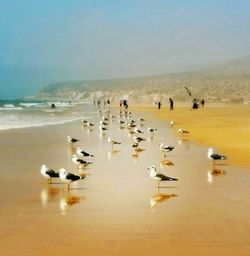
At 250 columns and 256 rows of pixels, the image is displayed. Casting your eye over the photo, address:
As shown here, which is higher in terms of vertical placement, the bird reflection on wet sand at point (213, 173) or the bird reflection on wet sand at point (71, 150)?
the bird reflection on wet sand at point (213, 173)

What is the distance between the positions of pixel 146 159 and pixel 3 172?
227 inches

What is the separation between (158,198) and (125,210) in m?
1.60

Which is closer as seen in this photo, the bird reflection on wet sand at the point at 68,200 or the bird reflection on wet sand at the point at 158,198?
the bird reflection on wet sand at the point at 68,200

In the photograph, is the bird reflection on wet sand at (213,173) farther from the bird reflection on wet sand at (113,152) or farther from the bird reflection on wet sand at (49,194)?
the bird reflection on wet sand at (113,152)

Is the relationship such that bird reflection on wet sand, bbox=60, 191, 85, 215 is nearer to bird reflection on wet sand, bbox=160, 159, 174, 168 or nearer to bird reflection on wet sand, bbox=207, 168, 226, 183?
bird reflection on wet sand, bbox=207, 168, 226, 183

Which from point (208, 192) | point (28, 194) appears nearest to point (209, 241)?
point (208, 192)

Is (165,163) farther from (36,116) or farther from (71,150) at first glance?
(36,116)

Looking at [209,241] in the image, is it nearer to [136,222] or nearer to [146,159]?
[136,222]

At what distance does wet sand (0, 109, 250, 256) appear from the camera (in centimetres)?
956

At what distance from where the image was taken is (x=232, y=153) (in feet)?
75.0

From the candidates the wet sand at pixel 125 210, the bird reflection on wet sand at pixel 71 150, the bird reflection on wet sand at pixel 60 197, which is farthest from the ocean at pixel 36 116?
the bird reflection on wet sand at pixel 60 197

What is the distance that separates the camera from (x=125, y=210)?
12.1 meters

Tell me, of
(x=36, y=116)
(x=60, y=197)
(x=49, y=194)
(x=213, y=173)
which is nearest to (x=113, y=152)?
(x=213, y=173)

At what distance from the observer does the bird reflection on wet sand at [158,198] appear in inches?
510
